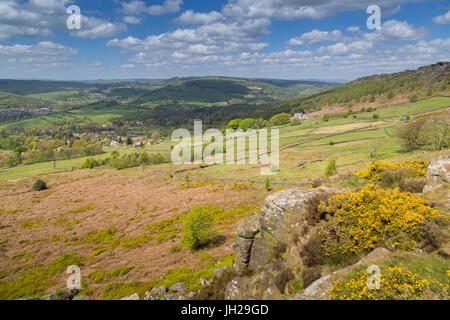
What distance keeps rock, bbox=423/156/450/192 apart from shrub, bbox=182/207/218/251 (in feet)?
90.8

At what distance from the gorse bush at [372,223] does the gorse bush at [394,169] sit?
11.1 metres

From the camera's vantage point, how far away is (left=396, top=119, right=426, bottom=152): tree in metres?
58.2

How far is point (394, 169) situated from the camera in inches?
1019

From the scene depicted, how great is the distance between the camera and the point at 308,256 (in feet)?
49.4

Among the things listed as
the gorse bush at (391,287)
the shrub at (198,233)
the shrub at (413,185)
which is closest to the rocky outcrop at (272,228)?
the gorse bush at (391,287)

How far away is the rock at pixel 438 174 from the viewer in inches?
721

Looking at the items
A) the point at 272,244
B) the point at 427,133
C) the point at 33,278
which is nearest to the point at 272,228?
the point at 272,244

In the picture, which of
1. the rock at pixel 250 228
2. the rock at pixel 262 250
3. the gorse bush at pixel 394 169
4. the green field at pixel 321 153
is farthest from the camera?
the green field at pixel 321 153

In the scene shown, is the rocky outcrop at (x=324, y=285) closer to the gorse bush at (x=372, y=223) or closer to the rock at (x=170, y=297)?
the gorse bush at (x=372, y=223)

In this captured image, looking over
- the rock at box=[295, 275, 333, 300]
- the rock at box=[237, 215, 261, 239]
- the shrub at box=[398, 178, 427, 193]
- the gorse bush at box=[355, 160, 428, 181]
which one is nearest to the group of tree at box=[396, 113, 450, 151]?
the gorse bush at box=[355, 160, 428, 181]

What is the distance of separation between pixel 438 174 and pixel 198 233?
29.4 m

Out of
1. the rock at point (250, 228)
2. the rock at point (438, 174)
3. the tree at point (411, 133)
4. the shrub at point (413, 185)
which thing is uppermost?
the tree at point (411, 133)

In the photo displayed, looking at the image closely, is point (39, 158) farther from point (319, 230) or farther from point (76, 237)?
point (319, 230)
